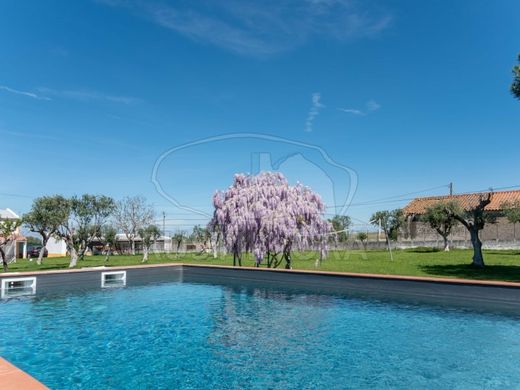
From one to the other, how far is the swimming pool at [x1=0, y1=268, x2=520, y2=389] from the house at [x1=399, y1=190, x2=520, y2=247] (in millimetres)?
17847

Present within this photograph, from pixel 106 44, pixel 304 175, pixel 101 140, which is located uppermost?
pixel 106 44

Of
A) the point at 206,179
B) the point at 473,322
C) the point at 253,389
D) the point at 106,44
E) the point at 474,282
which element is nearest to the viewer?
the point at 253,389

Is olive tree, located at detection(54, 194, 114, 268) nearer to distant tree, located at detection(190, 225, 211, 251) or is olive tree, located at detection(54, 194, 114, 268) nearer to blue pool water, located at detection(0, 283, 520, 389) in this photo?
blue pool water, located at detection(0, 283, 520, 389)

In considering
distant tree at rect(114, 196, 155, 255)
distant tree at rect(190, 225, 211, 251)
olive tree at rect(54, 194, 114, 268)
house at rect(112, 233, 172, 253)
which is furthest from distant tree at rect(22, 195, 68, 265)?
house at rect(112, 233, 172, 253)

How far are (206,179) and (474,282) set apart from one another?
16712 millimetres

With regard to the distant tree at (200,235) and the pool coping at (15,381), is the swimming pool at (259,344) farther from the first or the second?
the distant tree at (200,235)

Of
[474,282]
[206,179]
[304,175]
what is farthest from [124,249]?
[474,282]

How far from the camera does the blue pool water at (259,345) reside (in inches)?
157

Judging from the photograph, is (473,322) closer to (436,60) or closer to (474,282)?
(474,282)

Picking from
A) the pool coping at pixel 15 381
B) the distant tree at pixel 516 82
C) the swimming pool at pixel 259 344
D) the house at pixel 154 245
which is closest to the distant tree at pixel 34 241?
the house at pixel 154 245

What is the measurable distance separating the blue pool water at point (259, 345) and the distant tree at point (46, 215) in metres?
10.8

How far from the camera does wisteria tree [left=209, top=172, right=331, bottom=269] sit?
14.2m

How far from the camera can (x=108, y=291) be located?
1055cm

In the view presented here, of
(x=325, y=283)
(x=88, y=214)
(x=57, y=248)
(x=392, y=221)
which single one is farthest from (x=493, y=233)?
(x=57, y=248)
